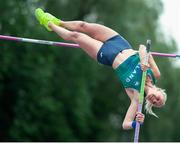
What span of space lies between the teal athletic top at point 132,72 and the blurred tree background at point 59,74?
31.2ft

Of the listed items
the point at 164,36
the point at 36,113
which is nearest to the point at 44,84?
the point at 36,113

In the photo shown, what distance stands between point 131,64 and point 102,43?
1.33 ft

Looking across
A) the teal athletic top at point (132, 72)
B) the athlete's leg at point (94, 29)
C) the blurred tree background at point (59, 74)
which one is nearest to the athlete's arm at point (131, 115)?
the teal athletic top at point (132, 72)

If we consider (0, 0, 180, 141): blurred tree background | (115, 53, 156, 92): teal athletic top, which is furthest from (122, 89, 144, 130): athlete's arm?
(0, 0, 180, 141): blurred tree background

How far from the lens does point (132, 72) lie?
5.36m

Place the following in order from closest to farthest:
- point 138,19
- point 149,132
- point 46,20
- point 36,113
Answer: point 46,20
point 36,113
point 138,19
point 149,132

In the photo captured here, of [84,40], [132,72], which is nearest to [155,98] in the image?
[132,72]

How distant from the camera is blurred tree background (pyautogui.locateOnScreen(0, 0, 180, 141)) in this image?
1591 centimetres

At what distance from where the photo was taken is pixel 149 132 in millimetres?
20719

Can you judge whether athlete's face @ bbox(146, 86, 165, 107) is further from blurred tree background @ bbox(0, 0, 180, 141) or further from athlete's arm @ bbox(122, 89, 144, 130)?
blurred tree background @ bbox(0, 0, 180, 141)

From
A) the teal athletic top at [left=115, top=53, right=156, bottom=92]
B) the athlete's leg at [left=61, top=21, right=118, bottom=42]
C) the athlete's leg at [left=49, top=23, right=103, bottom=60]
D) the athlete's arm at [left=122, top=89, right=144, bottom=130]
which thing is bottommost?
the athlete's arm at [left=122, top=89, right=144, bottom=130]

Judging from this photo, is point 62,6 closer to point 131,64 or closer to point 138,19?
point 138,19

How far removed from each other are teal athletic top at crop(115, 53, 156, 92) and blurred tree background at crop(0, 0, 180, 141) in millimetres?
9499

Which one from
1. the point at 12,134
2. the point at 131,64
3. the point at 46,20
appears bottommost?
the point at 12,134
